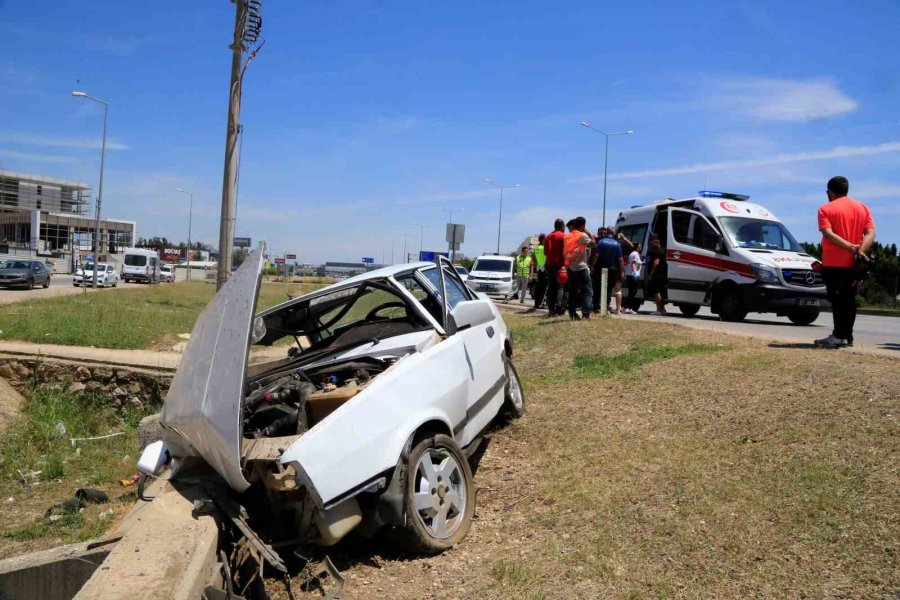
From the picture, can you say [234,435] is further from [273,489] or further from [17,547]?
[17,547]

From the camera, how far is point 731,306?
1457cm

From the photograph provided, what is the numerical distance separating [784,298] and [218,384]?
40.4 feet

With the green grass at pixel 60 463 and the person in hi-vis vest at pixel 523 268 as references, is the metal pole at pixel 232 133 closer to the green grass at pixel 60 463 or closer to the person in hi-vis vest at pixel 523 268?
the green grass at pixel 60 463

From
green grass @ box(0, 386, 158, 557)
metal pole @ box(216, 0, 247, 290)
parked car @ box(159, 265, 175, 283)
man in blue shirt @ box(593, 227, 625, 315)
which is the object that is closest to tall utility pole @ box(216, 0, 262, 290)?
metal pole @ box(216, 0, 247, 290)

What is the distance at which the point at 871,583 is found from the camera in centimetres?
330

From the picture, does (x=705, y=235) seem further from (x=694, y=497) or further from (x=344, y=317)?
(x=694, y=497)

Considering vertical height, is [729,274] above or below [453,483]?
above

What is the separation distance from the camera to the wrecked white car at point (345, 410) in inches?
141

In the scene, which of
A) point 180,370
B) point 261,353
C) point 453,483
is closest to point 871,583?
point 453,483

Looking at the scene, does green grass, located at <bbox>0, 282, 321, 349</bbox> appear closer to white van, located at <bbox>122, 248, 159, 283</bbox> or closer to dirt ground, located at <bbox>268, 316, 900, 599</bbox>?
dirt ground, located at <bbox>268, 316, 900, 599</bbox>

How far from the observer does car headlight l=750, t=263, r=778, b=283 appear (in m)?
13.6

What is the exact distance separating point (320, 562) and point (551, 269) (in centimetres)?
1031

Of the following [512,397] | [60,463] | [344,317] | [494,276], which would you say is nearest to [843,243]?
[512,397]

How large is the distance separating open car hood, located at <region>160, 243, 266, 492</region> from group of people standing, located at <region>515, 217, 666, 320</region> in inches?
316
